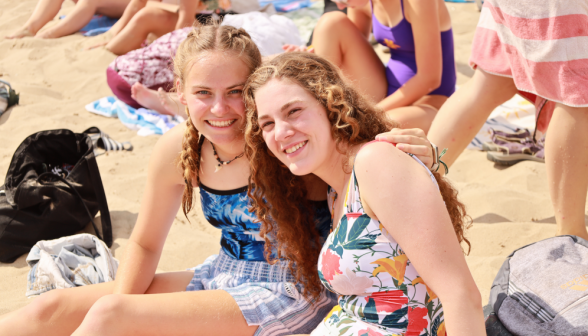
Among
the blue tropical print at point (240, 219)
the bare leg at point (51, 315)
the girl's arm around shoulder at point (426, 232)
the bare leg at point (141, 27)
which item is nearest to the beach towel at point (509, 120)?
the blue tropical print at point (240, 219)

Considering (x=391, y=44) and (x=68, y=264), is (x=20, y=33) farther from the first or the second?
(x=391, y=44)

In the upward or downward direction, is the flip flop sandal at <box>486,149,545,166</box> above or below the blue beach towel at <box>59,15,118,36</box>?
above

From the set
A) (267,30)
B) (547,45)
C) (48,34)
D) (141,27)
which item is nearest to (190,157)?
(547,45)

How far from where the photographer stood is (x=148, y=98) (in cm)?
452

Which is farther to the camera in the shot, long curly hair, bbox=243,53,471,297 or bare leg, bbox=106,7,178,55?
bare leg, bbox=106,7,178,55

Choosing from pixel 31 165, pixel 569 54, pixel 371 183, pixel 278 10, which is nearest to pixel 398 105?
pixel 569 54

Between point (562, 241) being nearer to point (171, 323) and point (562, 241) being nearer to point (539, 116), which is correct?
point (539, 116)

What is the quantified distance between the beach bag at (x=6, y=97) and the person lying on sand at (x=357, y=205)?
3.55 meters

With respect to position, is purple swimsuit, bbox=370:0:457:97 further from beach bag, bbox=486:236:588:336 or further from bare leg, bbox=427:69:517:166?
beach bag, bbox=486:236:588:336

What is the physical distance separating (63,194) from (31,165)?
288 mm

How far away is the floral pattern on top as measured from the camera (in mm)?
1497

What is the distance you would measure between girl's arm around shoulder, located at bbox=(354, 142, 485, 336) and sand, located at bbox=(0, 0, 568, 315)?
99 cm

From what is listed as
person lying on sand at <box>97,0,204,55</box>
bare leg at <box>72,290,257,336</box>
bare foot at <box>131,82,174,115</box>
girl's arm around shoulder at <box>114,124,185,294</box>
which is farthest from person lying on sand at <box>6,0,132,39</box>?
bare leg at <box>72,290,257,336</box>

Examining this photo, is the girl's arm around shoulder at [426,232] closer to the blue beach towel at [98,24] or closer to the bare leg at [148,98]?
the bare leg at [148,98]
